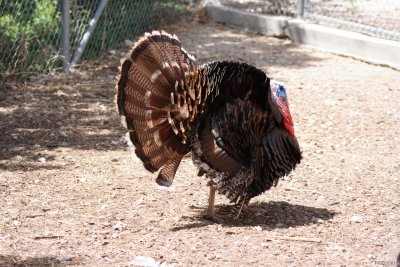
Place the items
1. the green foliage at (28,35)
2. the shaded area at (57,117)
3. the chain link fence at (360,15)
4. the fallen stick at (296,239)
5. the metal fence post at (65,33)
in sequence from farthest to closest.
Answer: the chain link fence at (360,15) → the metal fence post at (65,33) → the green foliage at (28,35) → the shaded area at (57,117) → the fallen stick at (296,239)

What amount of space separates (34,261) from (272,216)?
1561 mm

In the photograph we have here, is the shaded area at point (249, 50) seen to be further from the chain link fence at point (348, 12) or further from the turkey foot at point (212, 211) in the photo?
the turkey foot at point (212, 211)

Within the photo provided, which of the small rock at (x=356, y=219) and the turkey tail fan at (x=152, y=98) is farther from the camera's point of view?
the small rock at (x=356, y=219)

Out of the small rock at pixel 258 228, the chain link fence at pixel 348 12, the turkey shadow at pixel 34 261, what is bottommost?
the turkey shadow at pixel 34 261

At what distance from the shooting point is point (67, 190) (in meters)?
5.47

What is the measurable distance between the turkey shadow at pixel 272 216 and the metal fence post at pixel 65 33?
344 centimetres

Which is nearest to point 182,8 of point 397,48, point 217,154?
point 397,48

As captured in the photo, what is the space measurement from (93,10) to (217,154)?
14.6ft

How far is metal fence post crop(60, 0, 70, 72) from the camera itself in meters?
8.03

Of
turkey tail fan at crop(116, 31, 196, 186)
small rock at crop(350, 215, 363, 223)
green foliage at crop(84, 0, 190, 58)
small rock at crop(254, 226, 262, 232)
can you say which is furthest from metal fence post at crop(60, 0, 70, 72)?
small rock at crop(350, 215, 363, 223)

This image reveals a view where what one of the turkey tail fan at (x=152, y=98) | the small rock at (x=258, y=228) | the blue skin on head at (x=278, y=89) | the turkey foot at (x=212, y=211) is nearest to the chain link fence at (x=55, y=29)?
the turkey tail fan at (x=152, y=98)

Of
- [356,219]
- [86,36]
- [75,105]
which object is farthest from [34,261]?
[86,36]

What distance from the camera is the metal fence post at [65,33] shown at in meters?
8.03

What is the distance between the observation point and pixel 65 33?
8.10 meters
